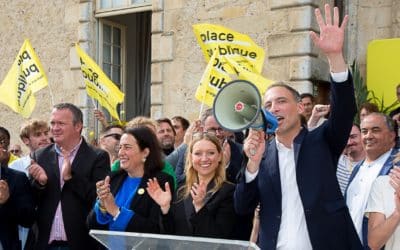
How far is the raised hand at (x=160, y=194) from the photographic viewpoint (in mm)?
3832

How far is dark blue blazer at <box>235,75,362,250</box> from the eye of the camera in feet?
10.2

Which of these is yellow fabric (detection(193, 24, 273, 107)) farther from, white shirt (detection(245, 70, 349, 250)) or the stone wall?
white shirt (detection(245, 70, 349, 250))

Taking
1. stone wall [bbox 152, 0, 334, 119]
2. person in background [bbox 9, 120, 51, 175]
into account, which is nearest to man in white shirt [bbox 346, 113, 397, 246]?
person in background [bbox 9, 120, 51, 175]

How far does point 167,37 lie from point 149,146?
5217 mm

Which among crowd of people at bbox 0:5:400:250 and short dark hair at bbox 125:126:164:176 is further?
short dark hair at bbox 125:126:164:176

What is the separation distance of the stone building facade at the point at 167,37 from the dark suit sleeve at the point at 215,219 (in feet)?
14.7

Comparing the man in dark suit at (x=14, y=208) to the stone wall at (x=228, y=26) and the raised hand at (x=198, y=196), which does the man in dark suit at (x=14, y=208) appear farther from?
the stone wall at (x=228, y=26)

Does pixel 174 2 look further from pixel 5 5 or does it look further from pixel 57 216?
pixel 57 216

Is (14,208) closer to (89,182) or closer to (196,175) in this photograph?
(89,182)

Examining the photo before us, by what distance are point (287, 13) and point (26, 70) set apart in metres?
3.43

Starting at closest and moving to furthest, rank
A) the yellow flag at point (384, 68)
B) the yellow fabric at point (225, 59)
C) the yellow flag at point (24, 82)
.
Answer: the yellow fabric at point (225, 59), the yellow flag at point (24, 82), the yellow flag at point (384, 68)

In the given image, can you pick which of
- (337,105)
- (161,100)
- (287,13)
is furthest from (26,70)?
(337,105)

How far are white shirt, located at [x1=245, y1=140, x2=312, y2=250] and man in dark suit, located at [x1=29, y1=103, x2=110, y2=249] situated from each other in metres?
1.57

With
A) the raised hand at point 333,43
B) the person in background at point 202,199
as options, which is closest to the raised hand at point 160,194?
the person in background at point 202,199
